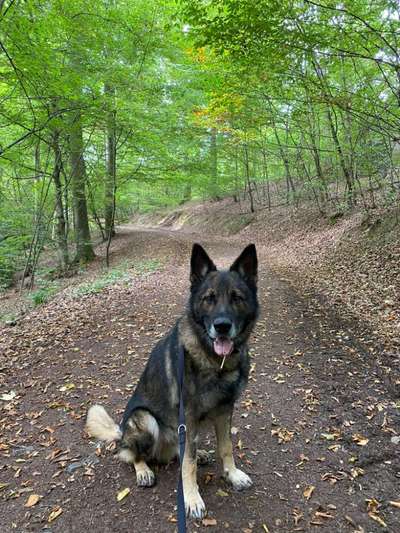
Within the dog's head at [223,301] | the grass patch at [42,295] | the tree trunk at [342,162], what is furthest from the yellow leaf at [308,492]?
the tree trunk at [342,162]

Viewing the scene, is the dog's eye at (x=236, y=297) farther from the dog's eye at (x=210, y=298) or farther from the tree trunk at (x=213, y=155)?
the tree trunk at (x=213, y=155)

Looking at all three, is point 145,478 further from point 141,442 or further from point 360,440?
point 360,440

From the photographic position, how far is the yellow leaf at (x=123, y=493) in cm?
304

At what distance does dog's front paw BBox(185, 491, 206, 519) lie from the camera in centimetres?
285

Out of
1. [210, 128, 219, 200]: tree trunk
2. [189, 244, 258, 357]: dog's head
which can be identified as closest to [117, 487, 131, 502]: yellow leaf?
[189, 244, 258, 357]: dog's head

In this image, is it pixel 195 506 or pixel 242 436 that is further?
pixel 242 436

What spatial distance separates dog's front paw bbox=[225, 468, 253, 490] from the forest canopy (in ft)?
19.0

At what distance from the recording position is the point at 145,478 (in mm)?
3107

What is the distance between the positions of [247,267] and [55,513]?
2675mm

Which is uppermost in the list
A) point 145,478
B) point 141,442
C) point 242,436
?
point 141,442

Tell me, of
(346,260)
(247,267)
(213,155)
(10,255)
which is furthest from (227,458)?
(213,155)

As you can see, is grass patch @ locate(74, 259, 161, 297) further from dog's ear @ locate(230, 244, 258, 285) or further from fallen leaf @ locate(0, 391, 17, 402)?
Result: dog's ear @ locate(230, 244, 258, 285)

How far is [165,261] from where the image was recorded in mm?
14281

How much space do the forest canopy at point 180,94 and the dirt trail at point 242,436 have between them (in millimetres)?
3825
